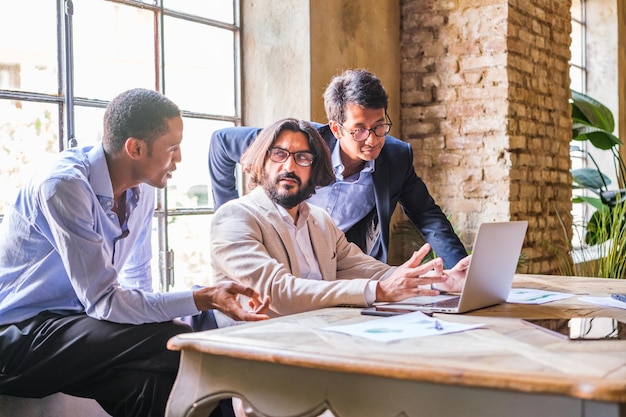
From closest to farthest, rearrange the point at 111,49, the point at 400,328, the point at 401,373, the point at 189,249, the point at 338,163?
the point at 401,373, the point at 400,328, the point at 338,163, the point at 111,49, the point at 189,249

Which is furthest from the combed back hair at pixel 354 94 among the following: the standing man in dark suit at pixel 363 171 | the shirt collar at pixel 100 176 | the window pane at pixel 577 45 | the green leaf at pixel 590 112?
the window pane at pixel 577 45

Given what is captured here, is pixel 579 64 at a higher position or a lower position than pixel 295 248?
higher

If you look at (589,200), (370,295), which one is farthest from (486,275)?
(589,200)

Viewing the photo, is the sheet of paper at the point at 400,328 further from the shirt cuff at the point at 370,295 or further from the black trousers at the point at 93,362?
the black trousers at the point at 93,362

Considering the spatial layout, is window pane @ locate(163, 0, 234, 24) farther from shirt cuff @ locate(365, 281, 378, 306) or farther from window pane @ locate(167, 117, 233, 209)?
shirt cuff @ locate(365, 281, 378, 306)

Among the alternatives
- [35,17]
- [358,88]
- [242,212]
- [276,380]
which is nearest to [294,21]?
[358,88]

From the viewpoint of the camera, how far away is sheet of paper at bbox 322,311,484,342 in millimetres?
1795

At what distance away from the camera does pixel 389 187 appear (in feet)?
11.8

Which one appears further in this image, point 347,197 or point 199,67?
point 199,67

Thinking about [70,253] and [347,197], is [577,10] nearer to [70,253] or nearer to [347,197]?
[347,197]

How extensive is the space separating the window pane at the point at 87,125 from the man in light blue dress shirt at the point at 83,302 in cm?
98

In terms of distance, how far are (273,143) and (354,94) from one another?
2.23 feet

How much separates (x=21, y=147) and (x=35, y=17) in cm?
54

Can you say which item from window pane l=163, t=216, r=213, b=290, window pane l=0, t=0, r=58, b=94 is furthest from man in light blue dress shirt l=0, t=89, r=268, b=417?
window pane l=163, t=216, r=213, b=290
